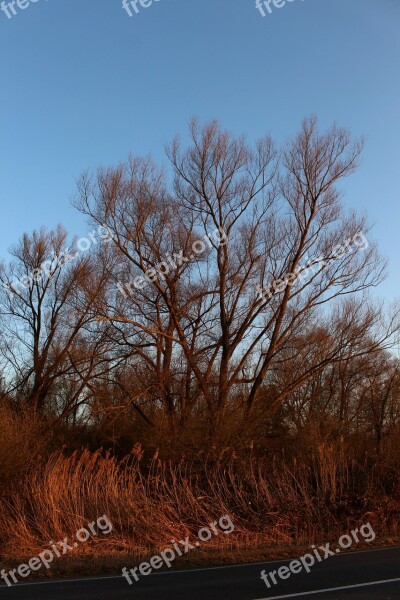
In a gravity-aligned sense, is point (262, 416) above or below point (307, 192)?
below

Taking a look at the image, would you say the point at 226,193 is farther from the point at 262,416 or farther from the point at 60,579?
the point at 60,579

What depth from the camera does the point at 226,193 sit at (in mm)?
34844

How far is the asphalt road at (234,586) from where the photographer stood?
9336mm

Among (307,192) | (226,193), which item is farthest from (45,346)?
(307,192)

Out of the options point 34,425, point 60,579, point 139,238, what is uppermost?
point 139,238

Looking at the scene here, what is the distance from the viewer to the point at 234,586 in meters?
10.2

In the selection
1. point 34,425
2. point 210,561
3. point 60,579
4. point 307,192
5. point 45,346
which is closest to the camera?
point 60,579

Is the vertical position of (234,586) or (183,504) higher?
(183,504)

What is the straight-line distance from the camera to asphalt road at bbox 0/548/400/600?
934 cm

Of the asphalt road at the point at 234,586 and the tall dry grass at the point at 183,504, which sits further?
the tall dry grass at the point at 183,504

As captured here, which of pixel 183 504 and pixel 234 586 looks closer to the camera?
pixel 234 586

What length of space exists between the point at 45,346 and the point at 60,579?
30.9 m

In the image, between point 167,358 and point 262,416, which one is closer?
point 262,416

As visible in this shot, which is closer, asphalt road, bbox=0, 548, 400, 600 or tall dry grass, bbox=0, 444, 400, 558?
asphalt road, bbox=0, 548, 400, 600
